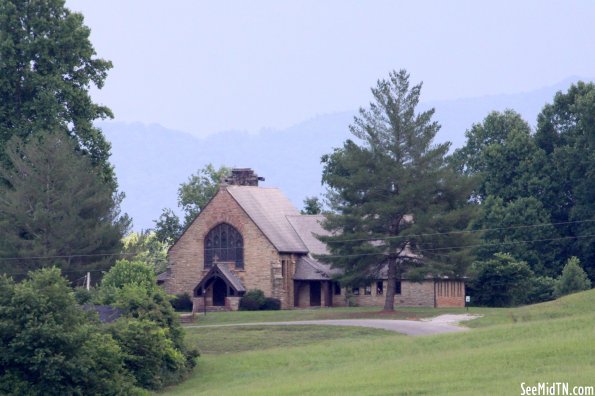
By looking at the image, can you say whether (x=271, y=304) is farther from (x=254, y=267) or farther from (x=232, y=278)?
(x=232, y=278)

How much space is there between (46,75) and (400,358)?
4106 cm

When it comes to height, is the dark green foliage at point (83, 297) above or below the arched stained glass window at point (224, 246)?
below

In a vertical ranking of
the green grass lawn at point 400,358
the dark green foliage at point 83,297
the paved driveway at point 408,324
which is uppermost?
the dark green foliage at point 83,297

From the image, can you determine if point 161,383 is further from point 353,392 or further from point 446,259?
point 446,259

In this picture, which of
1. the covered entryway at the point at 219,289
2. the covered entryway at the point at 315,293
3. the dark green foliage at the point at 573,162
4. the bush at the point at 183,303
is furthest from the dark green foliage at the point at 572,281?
the bush at the point at 183,303

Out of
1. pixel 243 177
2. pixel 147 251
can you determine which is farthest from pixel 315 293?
pixel 147 251

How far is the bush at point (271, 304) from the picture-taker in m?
82.1

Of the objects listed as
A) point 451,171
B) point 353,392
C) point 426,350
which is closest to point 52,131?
point 451,171

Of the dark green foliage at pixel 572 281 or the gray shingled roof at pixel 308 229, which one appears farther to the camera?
the gray shingled roof at pixel 308 229

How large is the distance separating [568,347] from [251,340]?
830 inches

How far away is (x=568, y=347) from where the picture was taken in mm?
40469

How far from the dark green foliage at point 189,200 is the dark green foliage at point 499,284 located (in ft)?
132

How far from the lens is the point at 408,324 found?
207 ft

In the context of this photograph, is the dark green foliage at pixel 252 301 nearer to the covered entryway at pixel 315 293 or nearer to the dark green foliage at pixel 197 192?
the covered entryway at pixel 315 293
